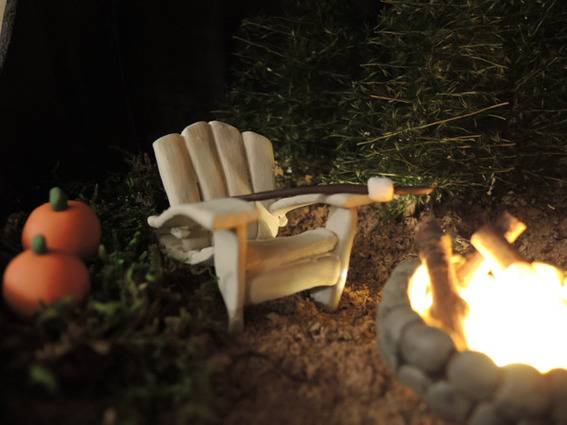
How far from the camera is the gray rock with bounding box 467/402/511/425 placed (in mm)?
1783

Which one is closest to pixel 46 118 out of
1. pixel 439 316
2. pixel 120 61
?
pixel 120 61

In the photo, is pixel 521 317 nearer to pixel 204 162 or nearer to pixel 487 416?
pixel 487 416

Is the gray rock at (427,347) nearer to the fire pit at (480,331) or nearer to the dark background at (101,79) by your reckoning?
the fire pit at (480,331)

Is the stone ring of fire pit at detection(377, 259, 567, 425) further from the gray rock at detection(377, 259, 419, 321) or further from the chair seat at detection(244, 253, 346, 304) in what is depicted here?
the chair seat at detection(244, 253, 346, 304)

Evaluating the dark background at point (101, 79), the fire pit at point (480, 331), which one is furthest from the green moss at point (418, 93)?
the fire pit at point (480, 331)

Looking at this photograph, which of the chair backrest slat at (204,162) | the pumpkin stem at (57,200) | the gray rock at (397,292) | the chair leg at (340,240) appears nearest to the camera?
the gray rock at (397,292)

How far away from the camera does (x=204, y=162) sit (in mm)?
2602

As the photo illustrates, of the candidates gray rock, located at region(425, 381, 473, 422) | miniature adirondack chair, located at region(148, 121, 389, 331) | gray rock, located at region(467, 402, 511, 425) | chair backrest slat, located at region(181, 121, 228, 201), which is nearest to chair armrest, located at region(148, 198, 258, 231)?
miniature adirondack chair, located at region(148, 121, 389, 331)

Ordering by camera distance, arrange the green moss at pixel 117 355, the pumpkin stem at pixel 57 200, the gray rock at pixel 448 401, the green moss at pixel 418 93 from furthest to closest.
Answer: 1. the green moss at pixel 418 93
2. the pumpkin stem at pixel 57 200
3. the gray rock at pixel 448 401
4. the green moss at pixel 117 355

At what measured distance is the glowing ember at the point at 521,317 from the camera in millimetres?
2135

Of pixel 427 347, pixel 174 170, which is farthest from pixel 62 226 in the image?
pixel 427 347

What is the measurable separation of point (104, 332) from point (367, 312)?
133 cm

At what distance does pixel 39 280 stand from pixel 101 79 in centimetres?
161

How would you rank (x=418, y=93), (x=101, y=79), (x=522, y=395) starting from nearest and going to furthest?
(x=522, y=395) → (x=418, y=93) → (x=101, y=79)
